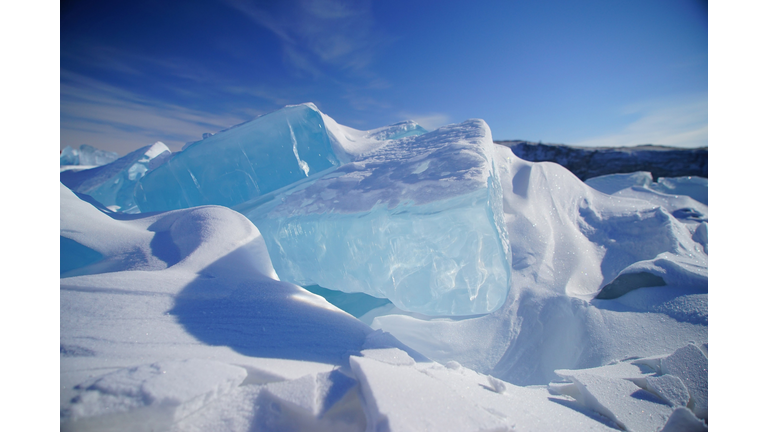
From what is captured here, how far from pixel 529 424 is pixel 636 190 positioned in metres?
5.28

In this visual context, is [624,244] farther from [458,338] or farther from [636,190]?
[636,190]

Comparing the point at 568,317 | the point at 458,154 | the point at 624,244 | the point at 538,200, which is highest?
the point at 458,154

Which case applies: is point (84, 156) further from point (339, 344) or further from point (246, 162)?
point (339, 344)

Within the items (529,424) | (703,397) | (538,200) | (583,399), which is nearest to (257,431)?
(529,424)

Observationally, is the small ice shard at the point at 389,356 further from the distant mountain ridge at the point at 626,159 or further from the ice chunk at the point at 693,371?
the distant mountain ridge at the point at 626,159

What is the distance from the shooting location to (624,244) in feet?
9.12

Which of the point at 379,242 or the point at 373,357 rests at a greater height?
the point at 379,242

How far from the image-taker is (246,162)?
3.32 m

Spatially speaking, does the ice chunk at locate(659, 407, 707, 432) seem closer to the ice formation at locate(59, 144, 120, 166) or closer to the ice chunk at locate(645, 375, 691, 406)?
the ice chunk at locate(645, 375, 691, 406)

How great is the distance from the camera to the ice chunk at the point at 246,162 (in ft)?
10.6

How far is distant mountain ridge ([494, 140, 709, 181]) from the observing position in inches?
277

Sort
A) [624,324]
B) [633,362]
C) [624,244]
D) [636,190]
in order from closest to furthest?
[633,362] < [624,324] < [624,244] < [636,190]

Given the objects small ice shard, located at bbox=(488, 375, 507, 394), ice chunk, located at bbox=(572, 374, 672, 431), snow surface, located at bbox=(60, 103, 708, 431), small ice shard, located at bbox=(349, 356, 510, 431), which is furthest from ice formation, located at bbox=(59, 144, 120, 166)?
ice chunk, located at bbox=(572, 374, 672, 431)

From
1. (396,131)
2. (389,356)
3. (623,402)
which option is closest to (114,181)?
(396,131)
